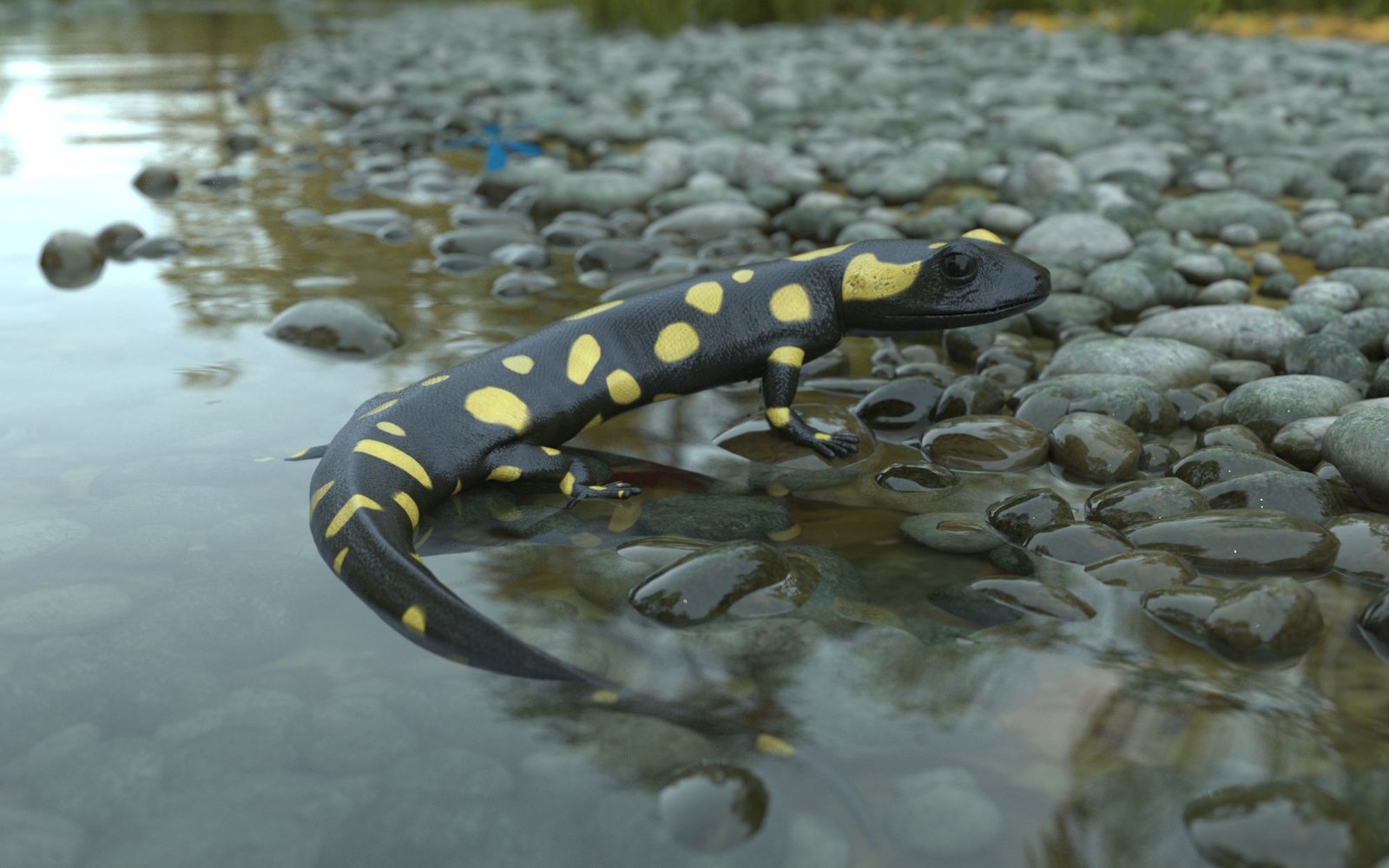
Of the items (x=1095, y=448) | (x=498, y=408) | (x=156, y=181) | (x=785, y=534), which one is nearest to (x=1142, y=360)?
(x=1095, y=448)

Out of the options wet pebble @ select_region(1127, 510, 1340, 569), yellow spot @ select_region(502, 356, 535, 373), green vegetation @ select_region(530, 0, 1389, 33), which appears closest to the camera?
wet pebble @ select_region(1127, 510, 1340, 569)

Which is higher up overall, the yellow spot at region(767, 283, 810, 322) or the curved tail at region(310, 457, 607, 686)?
the yellow spot at region(767, 283, 810, 322)

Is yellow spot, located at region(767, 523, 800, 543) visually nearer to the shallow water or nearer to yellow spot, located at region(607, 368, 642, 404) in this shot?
the shallow water

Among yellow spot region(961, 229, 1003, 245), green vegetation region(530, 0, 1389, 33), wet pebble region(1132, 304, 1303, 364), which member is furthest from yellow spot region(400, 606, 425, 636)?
green vegetation region(530, 0, 1389, 33)

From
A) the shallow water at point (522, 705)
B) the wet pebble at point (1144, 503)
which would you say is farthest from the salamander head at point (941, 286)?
the wet pebble at point (1144, 503)

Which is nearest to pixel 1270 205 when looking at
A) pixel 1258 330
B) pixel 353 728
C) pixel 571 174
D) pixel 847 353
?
pixel 1258 330

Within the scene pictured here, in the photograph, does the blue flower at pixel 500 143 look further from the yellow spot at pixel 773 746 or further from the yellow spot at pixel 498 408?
the yellow spot at pixel 773 746
